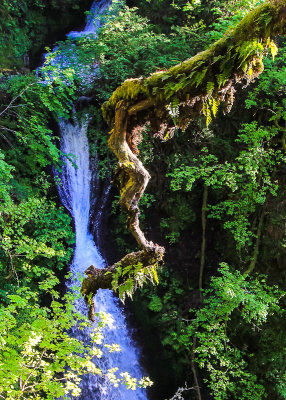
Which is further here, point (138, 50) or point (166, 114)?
point (138, 50)

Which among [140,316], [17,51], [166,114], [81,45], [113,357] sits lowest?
[166,114]

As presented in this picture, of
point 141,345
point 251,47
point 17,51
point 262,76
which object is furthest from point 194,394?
point 17,51

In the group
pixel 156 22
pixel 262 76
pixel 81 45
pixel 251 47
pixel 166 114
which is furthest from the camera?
pixel 156 22

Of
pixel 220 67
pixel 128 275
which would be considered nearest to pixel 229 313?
pixel 128 275

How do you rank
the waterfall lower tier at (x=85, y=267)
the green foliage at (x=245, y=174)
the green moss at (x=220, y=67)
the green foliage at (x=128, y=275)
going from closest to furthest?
the green moss at (x=220, y=67) < the green foliage at (x=128, y=275) < the green foliage at (x=245, y=174) < the waterfall lower tier at (x=85, y=267)

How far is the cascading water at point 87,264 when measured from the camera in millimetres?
7410

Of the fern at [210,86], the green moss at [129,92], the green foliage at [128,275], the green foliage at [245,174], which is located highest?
the green foliage at [245,174]

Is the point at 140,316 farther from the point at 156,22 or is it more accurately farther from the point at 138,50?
the point at 156,22

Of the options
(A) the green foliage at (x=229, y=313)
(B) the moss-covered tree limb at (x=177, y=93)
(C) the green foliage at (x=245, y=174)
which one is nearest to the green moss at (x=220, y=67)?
(B) the moss-covered tree limb at (x=177, y=93)

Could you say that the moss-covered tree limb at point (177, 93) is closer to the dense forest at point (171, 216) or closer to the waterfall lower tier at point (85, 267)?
the dense forest at point (171, 216)

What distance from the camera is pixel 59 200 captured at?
8.69 metres

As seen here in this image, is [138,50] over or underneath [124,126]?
over

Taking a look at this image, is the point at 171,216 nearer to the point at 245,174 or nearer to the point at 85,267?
the point at 245,174

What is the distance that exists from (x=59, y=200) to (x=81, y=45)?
4147 mm
